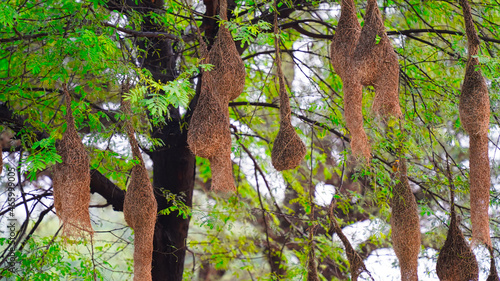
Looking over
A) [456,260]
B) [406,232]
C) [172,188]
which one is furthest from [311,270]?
[172,188]

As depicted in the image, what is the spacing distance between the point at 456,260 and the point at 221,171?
1.59 m

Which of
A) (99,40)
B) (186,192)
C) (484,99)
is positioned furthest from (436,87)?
(99,40)

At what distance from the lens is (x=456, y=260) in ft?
11.1

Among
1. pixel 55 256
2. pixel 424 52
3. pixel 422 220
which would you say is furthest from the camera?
pixel 422 220

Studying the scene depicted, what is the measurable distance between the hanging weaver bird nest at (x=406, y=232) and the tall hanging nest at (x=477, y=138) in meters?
0.52

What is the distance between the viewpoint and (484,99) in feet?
9.47

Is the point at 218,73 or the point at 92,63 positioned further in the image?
the point at 92,63

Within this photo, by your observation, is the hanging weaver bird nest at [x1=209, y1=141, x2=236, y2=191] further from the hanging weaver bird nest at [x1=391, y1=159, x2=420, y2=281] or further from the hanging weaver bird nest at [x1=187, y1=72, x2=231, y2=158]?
the hanging weaver bird nest at [x1=391, y1=159, x2=420, y2=281]

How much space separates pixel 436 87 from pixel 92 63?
2.98 meters

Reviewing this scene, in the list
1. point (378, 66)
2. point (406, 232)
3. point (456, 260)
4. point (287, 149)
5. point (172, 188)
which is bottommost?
point (456, 260)

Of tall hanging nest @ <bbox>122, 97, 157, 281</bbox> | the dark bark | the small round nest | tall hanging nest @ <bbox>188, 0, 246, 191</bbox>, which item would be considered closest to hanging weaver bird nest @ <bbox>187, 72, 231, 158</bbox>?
tall hanging nest @ <bbox>188, 0, 246, 191</bbox>

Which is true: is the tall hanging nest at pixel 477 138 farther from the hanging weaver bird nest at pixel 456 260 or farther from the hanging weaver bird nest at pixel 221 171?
the hanging weaver bird nest at pixel 221 171

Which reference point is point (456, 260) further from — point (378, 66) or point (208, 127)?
point (208, 127)

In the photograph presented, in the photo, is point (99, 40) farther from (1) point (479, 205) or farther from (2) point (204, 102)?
(1) point (479, 205)
